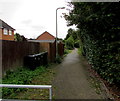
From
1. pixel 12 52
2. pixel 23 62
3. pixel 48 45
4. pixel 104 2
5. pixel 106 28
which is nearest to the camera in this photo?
pixel 104 2

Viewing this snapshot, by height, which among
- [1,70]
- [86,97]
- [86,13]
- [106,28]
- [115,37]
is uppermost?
[86,13]

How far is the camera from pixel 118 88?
157 inches

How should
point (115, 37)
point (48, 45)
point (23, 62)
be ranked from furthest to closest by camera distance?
point (48, 45) → point (23, 62) → point (115, 37)

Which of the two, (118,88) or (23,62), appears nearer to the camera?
(118,88)

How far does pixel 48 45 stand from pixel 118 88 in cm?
645

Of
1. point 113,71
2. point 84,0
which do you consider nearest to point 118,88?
point 113,71

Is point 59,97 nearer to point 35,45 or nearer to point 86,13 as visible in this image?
point 86,13

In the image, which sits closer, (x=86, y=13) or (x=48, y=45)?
(x=86, y=13)

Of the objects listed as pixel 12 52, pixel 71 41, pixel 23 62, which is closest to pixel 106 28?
pixel 12 52

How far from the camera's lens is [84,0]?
154 inches

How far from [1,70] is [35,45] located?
408 cm

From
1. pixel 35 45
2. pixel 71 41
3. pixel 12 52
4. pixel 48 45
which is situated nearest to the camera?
pixel 12 52

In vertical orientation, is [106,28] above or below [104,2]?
below

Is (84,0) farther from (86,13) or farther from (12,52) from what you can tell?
(12,52)
